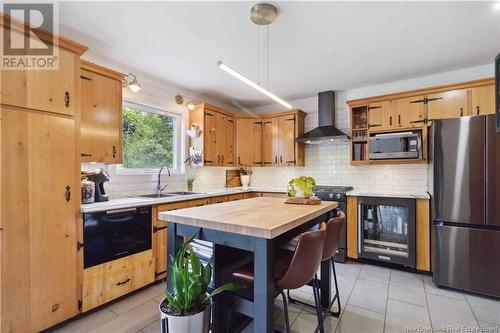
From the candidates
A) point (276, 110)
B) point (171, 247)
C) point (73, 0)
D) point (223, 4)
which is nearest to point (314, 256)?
point (171, 247)

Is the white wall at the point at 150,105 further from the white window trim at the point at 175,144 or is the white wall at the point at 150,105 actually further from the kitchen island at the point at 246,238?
the kitchen island at the point at 246,238

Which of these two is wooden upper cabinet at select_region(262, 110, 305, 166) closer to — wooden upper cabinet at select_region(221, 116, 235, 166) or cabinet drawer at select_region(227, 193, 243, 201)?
wooden upper cabinet at select_region(221, 116, 235, 166)

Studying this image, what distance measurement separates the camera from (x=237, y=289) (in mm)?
1514

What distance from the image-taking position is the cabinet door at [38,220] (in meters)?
1.71

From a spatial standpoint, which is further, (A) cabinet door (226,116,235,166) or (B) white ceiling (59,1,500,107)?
(A) cabinet door (226,116,235,166)

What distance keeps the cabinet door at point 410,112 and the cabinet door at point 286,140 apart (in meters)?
1.64

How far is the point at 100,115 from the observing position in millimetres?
2486

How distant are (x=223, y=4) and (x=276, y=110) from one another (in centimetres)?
308

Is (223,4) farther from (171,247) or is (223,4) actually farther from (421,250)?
(421,250)

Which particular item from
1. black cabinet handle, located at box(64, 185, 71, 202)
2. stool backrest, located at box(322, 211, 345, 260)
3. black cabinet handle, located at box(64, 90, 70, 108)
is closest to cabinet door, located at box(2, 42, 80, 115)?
black cabinet handle, located at box(64, 90, 70, 108)

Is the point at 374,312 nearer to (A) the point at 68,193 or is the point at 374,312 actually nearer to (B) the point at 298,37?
(B) the point at 298,37

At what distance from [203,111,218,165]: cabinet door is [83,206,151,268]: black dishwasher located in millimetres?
1574

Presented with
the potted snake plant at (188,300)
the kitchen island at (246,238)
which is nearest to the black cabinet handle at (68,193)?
the kitchen island at (246,238)

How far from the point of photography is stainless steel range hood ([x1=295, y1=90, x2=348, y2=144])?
3.98 meters
